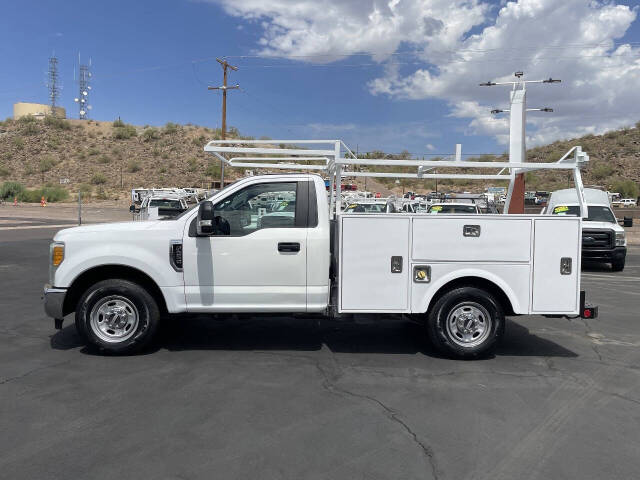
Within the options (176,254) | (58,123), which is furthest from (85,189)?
(176,254)

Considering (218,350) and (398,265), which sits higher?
(398,265)

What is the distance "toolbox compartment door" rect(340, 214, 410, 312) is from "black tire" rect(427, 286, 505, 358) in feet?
1.40

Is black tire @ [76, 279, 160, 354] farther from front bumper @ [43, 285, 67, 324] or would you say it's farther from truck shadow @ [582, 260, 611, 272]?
truck shadow @ [582, 260, 611, 272]

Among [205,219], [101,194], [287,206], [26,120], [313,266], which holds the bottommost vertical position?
[313,266]

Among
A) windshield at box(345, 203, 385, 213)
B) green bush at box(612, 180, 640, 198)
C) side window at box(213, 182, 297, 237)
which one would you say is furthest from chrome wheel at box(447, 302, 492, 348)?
green bush at box(612, 180, 640, 198)

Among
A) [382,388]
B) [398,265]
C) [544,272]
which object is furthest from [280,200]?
[544,272]

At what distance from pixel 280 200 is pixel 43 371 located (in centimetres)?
312

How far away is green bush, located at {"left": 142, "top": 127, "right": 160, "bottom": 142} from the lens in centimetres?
7656

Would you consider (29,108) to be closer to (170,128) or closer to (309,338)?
(170,128)

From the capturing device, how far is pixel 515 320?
884 cm

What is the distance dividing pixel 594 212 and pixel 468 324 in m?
12.4

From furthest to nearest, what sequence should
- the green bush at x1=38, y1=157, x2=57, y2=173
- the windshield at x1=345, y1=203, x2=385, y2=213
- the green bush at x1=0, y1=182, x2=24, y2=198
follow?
the green bush at x1=38, y1=157, x2=57, y2=173, the green bush at x1=0, y1=182, x2=24, y2=198, the windshield at x1=345, y1=203, x2=385, y2=213

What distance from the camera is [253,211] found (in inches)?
253

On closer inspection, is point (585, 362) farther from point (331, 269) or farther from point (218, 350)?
point (218, 350)
